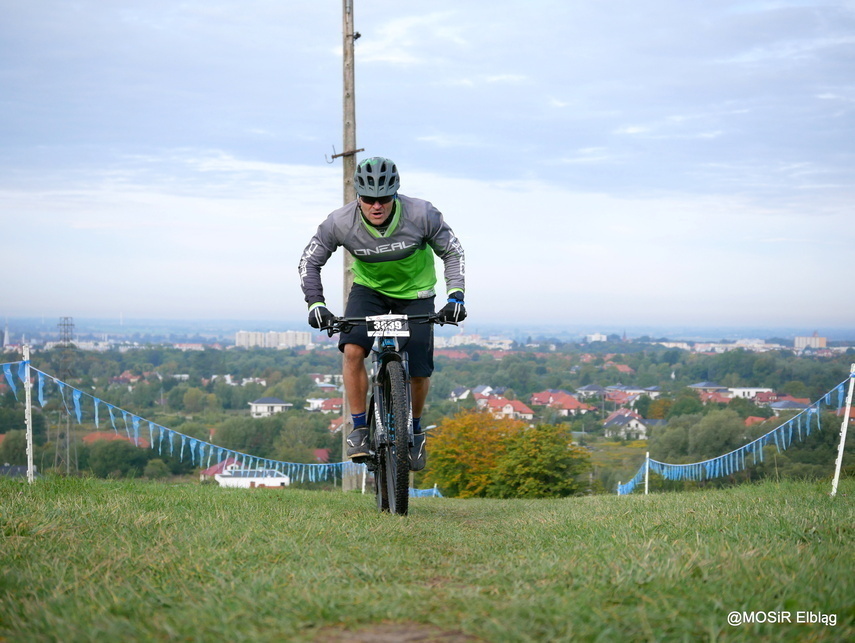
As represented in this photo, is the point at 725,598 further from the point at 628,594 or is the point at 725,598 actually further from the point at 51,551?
the point at 51,551

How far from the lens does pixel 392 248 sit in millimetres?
5578

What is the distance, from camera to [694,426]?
104ft

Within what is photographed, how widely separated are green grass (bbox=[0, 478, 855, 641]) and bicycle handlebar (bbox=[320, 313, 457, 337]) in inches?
50.9

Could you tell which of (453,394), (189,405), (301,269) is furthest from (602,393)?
(301,269)

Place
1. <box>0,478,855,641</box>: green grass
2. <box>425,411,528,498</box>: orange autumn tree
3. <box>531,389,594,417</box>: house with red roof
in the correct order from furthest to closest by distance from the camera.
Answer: <box>531,389,594,417</box>: house with red roof < <box>425,411,528,498</box>: orange autumn tree < <box>0,478,855,641</box>: green grass

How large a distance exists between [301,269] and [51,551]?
2705 mm

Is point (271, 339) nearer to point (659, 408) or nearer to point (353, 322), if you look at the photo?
point (659, 408)

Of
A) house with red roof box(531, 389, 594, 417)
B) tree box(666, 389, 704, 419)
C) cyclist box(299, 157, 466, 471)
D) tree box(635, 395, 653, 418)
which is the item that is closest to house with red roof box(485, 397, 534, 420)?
house with red roof box(531, 389, 594, 417)

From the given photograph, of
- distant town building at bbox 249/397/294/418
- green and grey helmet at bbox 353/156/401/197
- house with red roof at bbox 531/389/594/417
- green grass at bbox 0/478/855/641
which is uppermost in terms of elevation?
green and grey helmet at bbox 353/156/401/197

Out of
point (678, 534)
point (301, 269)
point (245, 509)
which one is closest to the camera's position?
point (678, 534)

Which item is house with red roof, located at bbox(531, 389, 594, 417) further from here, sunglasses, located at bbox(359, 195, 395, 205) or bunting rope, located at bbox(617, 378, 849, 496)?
sunglasses, located at bbox(359, 195, 395, 205)

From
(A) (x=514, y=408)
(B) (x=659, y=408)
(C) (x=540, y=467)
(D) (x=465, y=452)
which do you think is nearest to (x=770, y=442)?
(C) (x=540, y=467)

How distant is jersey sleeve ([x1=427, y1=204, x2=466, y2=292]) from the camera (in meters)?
5.66

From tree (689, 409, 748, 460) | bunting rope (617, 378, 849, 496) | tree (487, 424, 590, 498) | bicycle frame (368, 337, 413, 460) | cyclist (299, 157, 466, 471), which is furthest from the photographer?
tree (689, 409, 748, 460)
